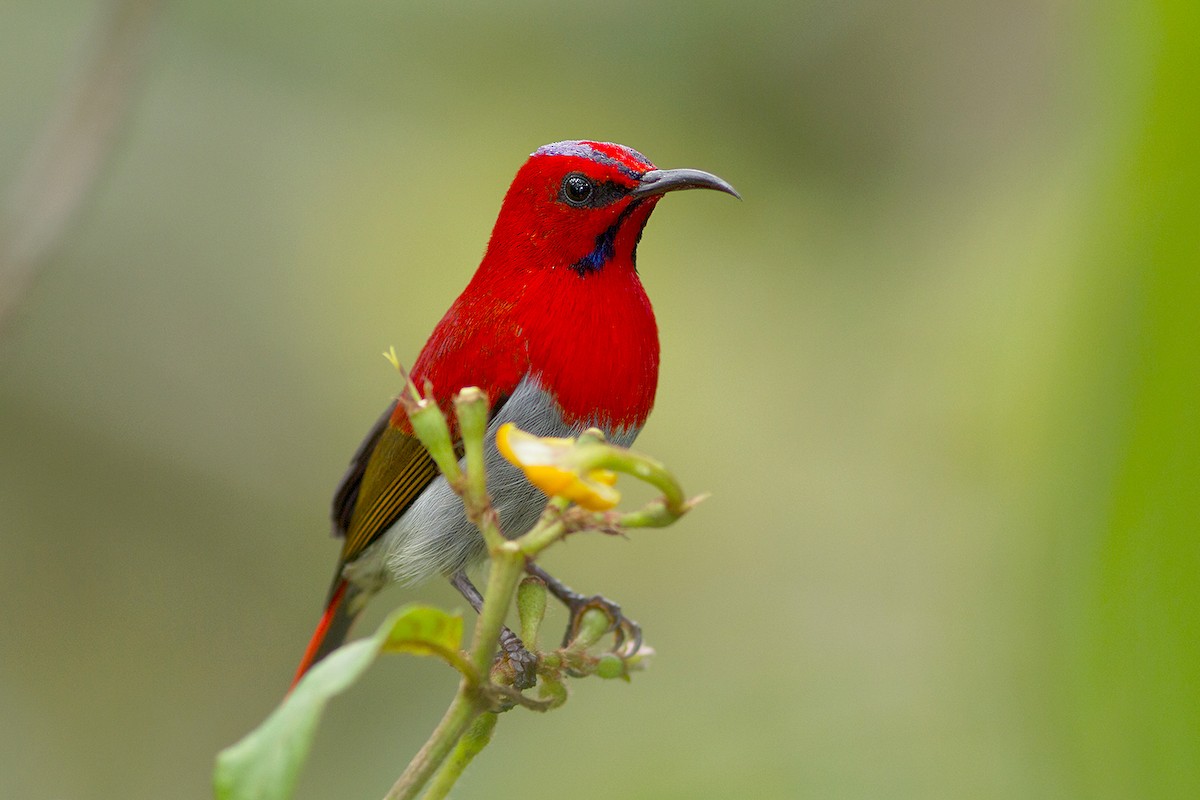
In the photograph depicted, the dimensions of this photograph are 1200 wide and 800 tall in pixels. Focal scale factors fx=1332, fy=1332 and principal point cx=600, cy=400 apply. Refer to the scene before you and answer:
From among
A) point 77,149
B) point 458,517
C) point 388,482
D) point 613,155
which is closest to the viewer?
point 77,149

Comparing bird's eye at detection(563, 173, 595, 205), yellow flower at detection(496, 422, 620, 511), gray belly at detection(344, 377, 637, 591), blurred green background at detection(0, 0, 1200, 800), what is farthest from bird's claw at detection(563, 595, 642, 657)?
blurred green background at detection(0, 0, 1200, 800)

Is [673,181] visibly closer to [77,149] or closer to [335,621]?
[77,149]

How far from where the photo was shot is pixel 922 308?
16.2 feet

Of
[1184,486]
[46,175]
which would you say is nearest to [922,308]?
[46,175]

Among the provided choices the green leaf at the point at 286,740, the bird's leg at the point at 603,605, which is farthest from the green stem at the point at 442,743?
the bird's leg at the point at 603,605

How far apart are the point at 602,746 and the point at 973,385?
1.78 metres

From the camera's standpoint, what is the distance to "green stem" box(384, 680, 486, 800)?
3.51ft

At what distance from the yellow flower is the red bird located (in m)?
1.10

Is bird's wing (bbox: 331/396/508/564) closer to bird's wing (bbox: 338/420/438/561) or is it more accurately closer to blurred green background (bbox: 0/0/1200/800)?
Result: bird's wing (bbox: 338/420/438/561)

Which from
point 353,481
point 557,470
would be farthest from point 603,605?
point 353,481

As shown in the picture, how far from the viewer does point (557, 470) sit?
0.99 m

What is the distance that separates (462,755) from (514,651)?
88 centimetres

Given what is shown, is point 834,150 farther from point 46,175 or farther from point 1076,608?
point 1076,608

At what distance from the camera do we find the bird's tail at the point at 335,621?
300cm
